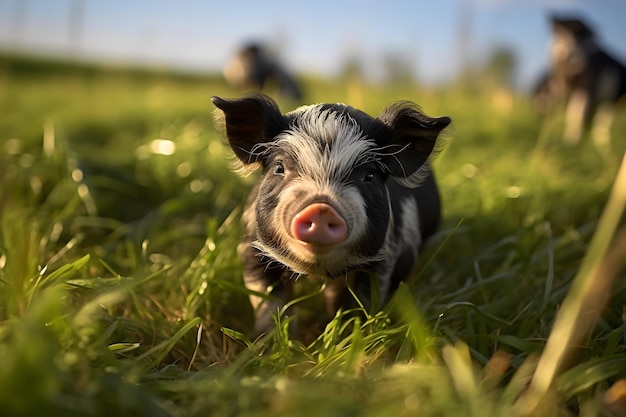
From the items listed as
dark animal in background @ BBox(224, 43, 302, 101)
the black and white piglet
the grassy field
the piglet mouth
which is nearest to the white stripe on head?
the black and white piglet

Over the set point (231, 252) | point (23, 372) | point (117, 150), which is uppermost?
point (23, 372)

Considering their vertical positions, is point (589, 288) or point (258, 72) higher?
point (589, 288)

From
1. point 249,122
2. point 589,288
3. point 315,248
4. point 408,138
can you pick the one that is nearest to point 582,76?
point 408,138

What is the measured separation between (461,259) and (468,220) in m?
0.53

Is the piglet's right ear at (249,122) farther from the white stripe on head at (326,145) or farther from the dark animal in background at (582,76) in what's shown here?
the dark animal in background at (582,76)

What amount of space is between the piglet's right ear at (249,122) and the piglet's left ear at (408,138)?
0.46 metres

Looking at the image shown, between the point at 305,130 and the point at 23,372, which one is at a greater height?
the point at 305,130

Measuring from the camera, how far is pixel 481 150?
A: 6074mm

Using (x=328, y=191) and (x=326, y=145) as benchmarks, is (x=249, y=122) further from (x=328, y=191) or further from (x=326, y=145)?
(x=328, y=191)

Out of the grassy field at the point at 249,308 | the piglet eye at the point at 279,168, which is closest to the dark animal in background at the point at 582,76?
the grassy field at the point at 249,308

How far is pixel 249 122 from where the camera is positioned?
2492 millimetres

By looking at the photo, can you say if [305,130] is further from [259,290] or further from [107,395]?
[107,395]

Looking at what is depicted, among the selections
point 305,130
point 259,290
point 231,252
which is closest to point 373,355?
point 259,290

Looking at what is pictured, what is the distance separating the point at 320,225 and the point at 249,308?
99cm
